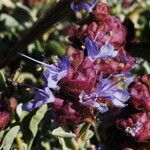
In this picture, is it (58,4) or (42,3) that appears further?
(42,3)

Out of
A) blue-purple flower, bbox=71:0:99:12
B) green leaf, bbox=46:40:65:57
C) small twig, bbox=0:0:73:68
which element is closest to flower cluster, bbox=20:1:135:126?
blue-purple flower, bbox=71:0:99:12

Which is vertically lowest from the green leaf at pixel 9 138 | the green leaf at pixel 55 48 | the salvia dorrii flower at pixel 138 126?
the green leaf at pixel 55 48

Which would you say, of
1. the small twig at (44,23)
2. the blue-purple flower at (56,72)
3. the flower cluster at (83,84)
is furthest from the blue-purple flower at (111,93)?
the small twig at (44,23)

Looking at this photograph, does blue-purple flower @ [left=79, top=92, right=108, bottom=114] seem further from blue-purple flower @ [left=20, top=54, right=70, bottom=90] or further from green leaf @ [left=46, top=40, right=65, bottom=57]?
green leaf @ [left=46, top=40, right=65, bottom=57]

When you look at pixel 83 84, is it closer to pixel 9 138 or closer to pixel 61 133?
pixel 61 133

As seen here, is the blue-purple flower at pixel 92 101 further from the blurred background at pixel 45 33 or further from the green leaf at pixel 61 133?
the blurred background at pixel 45 33

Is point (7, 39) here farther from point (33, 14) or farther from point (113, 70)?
point (113, 70)

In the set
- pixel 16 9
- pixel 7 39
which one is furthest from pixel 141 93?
pixel 16 9
